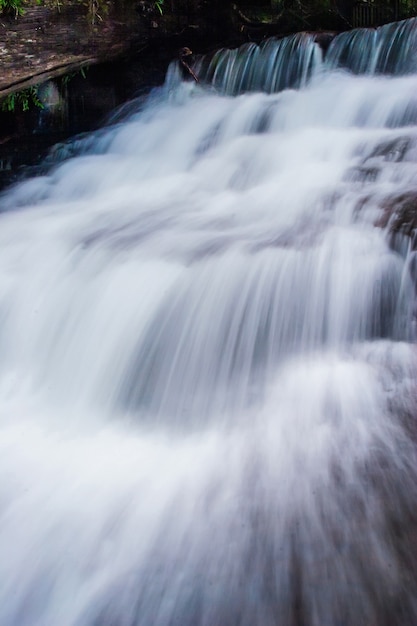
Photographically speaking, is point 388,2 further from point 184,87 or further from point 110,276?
point 110,276

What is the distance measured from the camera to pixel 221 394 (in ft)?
9.23

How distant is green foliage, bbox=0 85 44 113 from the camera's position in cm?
609

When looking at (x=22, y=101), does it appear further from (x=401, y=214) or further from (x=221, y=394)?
(x=221, y=394)

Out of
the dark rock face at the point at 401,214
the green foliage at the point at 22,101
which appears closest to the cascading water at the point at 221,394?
the dark rock face at the point at 401,214

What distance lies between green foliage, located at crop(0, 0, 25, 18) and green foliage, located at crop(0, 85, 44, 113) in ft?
2.88

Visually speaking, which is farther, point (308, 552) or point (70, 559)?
point (70, 559)

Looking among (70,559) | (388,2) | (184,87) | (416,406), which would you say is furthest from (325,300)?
(388,2)

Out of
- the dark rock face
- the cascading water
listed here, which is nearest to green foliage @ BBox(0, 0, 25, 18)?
the cascading water

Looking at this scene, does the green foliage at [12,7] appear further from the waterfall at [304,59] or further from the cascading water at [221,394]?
the waterfall at [304,59]

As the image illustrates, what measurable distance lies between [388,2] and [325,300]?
5086 mm

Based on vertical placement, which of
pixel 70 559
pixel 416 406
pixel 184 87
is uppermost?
pixel 184 87

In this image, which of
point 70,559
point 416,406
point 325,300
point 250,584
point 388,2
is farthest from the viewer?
point 388,2

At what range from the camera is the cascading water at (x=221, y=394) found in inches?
71.3

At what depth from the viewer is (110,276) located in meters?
3.61
